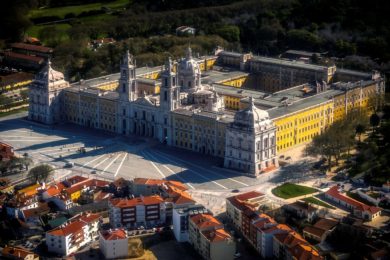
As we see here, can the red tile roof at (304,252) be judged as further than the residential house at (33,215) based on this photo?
No

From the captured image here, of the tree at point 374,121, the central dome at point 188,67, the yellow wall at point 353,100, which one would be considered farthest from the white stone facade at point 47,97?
the tree at point 374,121

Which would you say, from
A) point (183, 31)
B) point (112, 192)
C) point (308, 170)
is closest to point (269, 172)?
point (308, 170)

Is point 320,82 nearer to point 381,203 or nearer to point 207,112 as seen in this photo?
point 207,112

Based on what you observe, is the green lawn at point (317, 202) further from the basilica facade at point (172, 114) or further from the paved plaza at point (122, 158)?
the basilica facade at point (172, 114)

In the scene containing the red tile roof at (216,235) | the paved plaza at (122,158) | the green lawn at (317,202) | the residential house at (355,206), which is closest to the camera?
the red tile roof at (216,235)

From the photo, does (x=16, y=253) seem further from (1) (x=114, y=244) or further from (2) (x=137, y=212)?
(2) (x=137, y=212)
